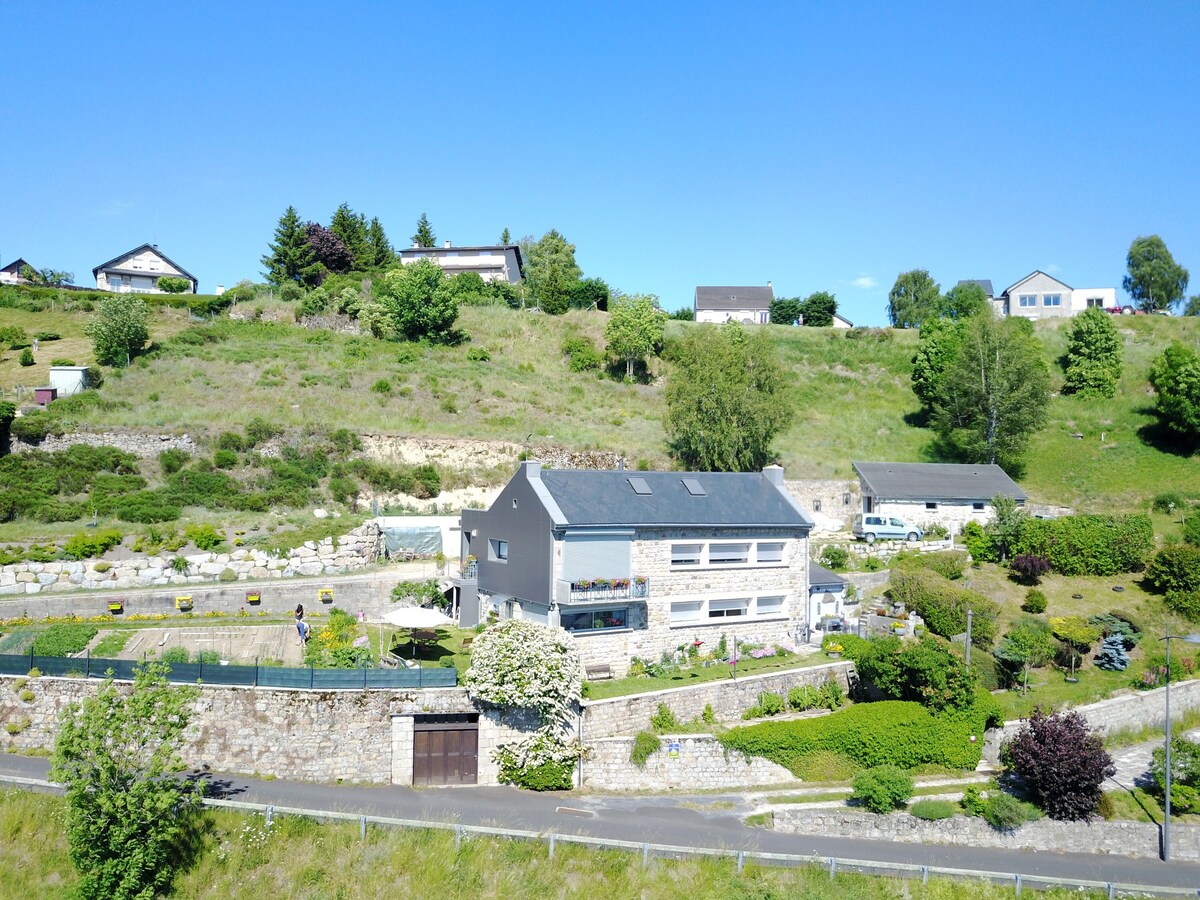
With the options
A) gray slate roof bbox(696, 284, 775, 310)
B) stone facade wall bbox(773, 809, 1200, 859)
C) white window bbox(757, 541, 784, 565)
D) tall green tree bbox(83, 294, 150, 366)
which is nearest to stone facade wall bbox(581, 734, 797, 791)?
stone facade wall bbox(773, 809, 1200, 859)

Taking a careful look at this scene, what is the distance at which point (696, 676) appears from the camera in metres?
30.6

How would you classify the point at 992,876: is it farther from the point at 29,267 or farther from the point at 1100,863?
the point at 29,267

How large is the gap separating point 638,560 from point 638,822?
10.0 meters

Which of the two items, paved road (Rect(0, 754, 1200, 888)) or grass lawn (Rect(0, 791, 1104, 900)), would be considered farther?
paved road (Rect(0, 754, 1200, 888))

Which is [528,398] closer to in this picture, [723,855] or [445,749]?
[445,749]

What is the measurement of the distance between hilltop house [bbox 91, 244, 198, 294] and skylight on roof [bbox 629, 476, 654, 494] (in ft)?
245

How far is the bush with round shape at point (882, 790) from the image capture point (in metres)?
25.3

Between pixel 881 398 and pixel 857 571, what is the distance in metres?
37.1

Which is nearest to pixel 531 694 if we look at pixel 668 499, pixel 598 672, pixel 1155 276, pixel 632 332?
pixel 598 672

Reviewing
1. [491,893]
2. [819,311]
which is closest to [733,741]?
[491,893]

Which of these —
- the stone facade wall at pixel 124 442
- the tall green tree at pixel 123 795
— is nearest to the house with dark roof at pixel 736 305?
the stone facade wall at pixel 124 442

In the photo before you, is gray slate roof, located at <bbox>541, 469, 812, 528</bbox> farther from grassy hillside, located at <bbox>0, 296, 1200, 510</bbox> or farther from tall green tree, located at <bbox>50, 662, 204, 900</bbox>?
grassy hillside, located at <bbox>0, 296, 1200, 510</bbox>

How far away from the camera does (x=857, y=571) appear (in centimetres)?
4141

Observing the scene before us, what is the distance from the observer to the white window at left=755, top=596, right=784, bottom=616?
34750 mm
